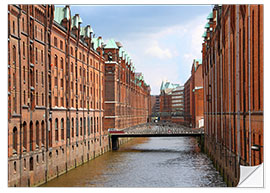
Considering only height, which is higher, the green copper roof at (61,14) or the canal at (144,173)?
the green copper roof at (61,14)

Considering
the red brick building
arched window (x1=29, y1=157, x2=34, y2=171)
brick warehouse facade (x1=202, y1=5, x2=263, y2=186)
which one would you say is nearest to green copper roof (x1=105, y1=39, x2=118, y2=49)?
the red brick building

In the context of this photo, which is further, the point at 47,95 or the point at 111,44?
the point at 111,44

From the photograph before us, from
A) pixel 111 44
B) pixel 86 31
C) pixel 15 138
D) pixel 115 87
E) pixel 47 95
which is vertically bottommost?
pixel 15 138

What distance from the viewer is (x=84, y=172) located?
145 feet

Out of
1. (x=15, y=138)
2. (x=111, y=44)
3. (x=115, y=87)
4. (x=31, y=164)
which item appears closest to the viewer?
(x=15, y=138)

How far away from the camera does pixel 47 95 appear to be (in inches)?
1528

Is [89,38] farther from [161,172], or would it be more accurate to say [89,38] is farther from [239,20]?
[239,20]

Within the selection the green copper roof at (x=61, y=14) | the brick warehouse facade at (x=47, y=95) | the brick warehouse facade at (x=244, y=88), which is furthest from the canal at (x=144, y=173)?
the green copper roof at (x=61, y=14)

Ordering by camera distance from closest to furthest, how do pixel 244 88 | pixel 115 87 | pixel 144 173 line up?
pixel 244 88, pixel 144 173, pixel 115 87

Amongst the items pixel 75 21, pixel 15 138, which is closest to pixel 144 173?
pixel 15 138

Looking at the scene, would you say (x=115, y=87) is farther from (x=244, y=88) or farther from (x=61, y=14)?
(x=244, y=88)

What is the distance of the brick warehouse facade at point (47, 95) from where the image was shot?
30281 millimetres

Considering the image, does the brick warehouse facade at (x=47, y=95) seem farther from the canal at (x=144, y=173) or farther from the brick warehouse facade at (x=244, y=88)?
the brick warehouse facade at (x=244, y=88)
